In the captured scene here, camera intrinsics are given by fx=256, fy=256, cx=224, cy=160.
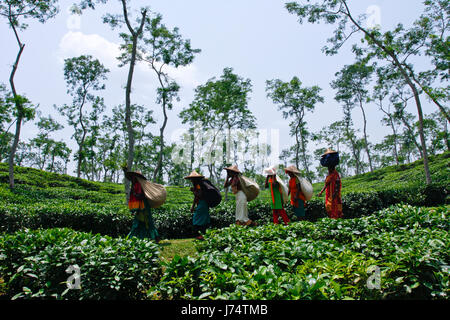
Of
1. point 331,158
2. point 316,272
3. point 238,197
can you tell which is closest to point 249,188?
point 238,197

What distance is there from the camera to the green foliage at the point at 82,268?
249 cm

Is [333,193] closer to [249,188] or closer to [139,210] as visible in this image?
[249,188]

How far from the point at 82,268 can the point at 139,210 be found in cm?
339

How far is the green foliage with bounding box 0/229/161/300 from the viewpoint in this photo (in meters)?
2.49

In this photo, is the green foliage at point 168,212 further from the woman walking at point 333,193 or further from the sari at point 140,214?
the woman walking at point 333,193

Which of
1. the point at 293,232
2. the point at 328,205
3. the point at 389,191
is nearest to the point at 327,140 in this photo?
the point at 389,191

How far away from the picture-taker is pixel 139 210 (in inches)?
232

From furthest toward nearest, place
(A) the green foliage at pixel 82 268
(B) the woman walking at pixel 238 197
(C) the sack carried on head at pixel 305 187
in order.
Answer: (C) the sack carried on head at pixel 305 187 → (B) the woman walking at pixel 238 197 → (A) the green foliage at pixel 82 268

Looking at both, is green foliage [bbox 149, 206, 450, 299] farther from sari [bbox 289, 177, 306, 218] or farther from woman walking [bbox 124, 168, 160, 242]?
sari [bbox 289, 177, 306, 218]

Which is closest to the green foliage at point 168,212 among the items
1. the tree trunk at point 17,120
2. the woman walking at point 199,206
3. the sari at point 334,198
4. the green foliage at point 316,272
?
the woman walking at point 199,206

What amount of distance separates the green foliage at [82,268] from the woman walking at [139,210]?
102 inches

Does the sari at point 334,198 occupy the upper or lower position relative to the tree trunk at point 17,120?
lower

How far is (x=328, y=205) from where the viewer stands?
653 cm

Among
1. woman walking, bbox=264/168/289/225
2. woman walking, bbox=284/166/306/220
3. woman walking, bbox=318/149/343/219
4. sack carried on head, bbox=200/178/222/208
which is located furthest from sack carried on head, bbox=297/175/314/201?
sack carried on head, bbox=200/178/222/208
